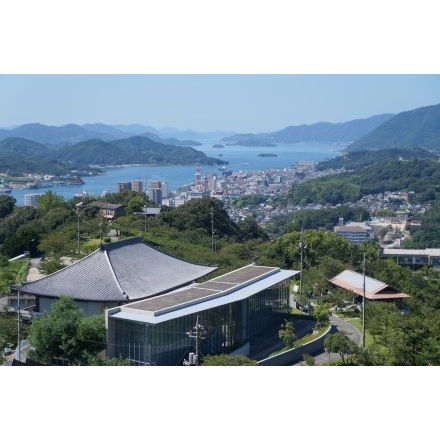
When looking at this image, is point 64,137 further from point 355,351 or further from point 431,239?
point 355,351

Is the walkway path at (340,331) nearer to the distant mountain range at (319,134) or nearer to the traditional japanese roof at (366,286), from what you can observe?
the traditional japanese roof at (366,286)

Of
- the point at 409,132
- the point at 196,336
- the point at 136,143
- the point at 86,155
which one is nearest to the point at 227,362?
the point at 196,336

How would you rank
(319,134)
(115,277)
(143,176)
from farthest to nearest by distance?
(319,134), (143,176), (115,277)

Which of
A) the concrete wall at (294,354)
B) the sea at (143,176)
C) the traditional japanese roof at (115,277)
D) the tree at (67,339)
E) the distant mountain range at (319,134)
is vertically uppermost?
the distant mountain range at (319,134)

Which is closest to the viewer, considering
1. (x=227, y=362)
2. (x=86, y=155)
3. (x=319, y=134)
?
(x=227, y=362)

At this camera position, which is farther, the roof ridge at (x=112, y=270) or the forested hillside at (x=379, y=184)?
the forested hillside at (x=379, y=184)

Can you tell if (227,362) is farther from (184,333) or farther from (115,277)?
(115,277)

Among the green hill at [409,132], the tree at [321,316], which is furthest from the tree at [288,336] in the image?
the green hill at [409,132]
